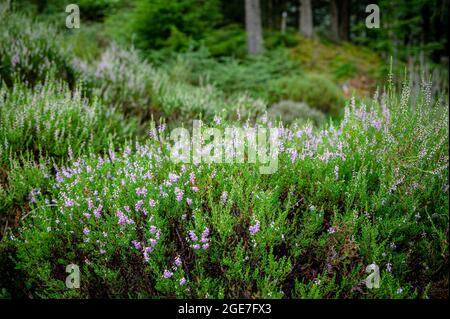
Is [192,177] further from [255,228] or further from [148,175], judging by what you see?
[255,228]

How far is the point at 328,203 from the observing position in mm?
2672

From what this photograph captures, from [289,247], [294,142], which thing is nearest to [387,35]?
[294,142]

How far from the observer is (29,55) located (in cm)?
586

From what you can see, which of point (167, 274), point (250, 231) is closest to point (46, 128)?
point (167, 274)

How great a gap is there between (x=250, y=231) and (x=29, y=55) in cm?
506

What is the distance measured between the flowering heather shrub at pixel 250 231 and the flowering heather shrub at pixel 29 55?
306 centimetres

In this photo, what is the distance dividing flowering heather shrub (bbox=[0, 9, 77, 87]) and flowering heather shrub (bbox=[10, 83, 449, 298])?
10.0 ft

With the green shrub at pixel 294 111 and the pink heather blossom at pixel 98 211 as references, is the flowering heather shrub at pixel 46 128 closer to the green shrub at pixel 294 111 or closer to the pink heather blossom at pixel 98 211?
the pink heather blossom at pixel 98 211

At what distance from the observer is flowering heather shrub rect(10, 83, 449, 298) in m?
2.20

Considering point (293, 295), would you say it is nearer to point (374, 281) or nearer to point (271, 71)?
point (374, 281)

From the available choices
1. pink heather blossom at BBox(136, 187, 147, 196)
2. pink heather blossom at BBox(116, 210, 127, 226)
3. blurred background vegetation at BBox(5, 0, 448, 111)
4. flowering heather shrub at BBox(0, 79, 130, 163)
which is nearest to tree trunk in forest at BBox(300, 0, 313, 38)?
blurred background vegetation at BBox(5, 0, 448, 111)

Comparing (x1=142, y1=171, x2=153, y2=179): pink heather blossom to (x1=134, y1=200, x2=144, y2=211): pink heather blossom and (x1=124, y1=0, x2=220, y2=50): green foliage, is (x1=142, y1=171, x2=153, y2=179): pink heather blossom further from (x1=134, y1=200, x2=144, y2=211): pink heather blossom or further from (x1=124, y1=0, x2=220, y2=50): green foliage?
(x1=124, y1=0, x2=220, y2=50): green foliage

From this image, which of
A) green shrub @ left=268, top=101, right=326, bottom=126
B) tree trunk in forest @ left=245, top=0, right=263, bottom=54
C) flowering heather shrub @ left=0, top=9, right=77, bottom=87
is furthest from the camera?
tree trunk in forest @ left=245, top=0, right=263, bottom=54

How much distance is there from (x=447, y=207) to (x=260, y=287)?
144 cm
